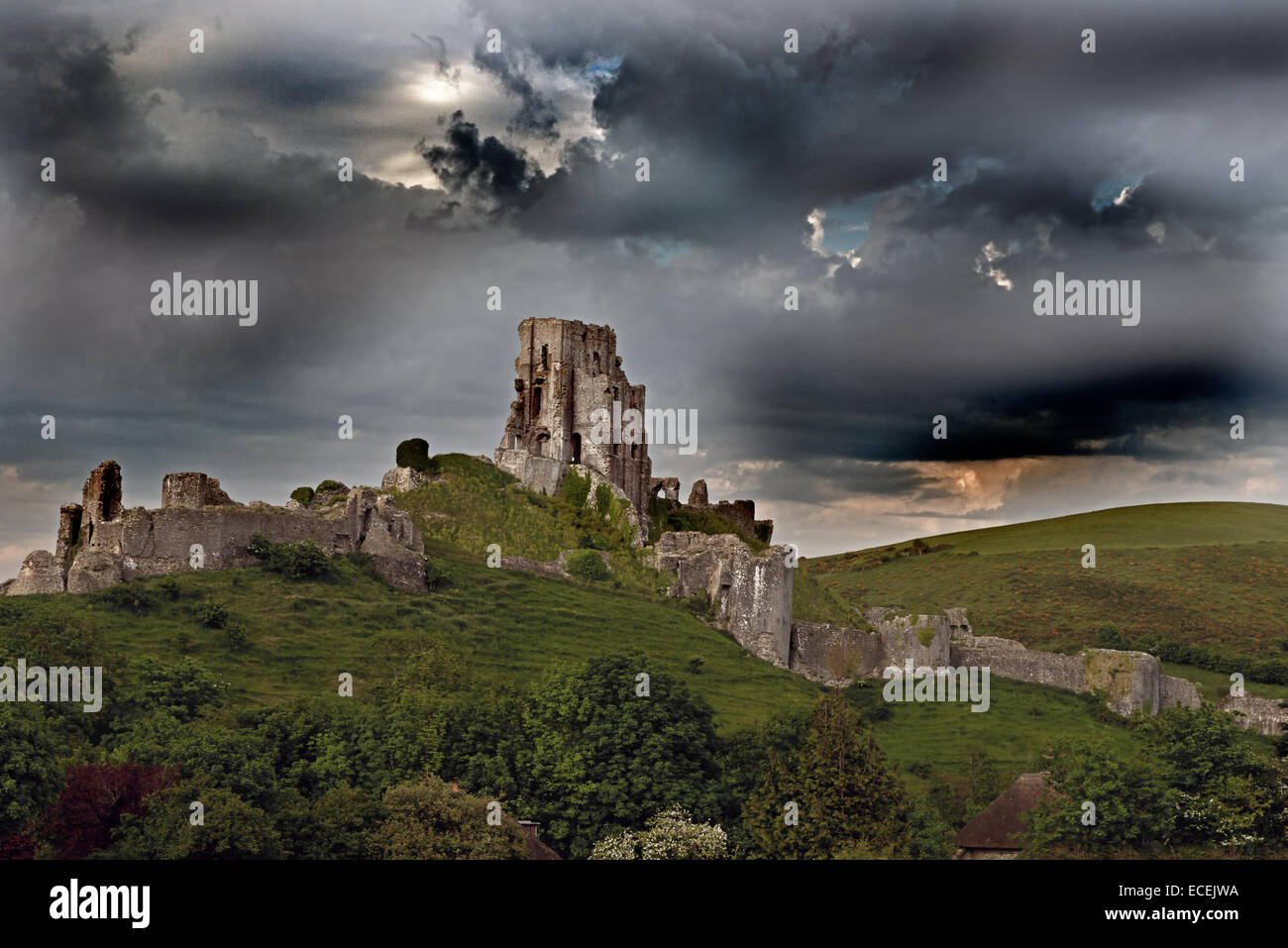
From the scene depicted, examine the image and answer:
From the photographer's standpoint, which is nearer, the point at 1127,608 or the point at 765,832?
the point at 765,832

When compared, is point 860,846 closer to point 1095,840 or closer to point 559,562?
point 1095,840

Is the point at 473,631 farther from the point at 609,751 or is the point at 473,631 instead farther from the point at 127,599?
the point at 609,751

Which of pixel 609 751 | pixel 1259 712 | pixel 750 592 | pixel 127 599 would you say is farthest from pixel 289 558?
pixel 1259 712

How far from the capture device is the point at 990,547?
555 ft

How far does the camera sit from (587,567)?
86.1 m

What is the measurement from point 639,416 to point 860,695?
36.2 m

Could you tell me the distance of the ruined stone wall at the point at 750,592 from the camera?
80750 mm

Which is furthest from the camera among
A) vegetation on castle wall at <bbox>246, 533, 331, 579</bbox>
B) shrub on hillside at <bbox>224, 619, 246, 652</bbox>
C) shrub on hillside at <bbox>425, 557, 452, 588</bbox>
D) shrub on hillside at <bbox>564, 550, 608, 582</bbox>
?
shrub on hillside at <bbox>564, 550, 608, 582</bbox>

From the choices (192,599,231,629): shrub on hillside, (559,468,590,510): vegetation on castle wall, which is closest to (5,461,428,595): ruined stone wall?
(192,599,231,629): shrub on hillside

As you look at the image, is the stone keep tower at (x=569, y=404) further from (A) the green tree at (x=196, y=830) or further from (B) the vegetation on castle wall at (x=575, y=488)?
(A) the green tree at (x=196, y=830)

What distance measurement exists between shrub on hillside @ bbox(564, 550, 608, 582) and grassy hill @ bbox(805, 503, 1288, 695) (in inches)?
1767

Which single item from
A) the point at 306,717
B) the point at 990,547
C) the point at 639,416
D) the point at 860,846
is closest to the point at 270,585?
the point at 306,717

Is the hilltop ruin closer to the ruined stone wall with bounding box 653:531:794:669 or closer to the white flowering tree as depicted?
the ruined stone wall with bounding box 653:531:794:669

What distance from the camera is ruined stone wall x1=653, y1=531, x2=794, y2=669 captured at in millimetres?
80750
